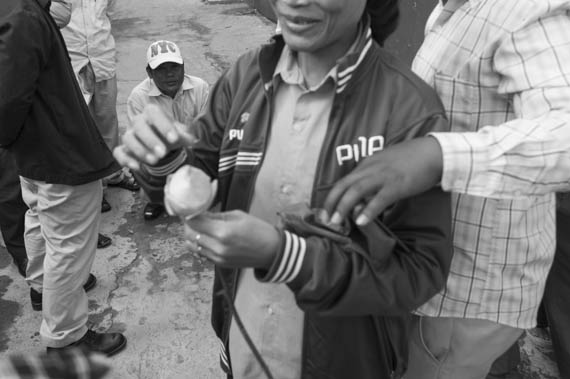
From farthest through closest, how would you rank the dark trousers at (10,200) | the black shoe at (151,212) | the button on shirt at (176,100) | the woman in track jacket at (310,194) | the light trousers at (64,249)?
the black shoe at (151,212) < the button on shirt at (176,100) < the dark trousers at (10,200) < the light trousers at (64,249) < the woman in track jacket at (310,194)

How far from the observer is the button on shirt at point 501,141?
112 centimetres

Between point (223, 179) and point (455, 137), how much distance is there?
0.66 metres

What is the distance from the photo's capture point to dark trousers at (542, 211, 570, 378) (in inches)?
98.0

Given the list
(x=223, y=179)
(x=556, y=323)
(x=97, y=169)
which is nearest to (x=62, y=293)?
(x=97, y=169)

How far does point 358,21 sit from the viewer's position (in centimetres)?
130

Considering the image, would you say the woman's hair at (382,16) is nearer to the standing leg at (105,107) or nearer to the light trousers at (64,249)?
the light trousers at (64,249)

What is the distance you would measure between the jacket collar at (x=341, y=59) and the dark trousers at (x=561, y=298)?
5.48 feet

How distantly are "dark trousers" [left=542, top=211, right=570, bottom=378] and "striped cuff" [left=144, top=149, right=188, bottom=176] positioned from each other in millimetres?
1940

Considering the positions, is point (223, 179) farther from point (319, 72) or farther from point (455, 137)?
point (455, 137)

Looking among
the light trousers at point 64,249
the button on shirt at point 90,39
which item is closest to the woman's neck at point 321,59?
the light trousers at point 64,249

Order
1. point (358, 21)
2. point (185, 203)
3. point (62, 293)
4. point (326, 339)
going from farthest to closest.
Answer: point (62, 293), point (326, 339), point (358, 21), point (185, 203)

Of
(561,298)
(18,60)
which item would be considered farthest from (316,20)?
(561,298)

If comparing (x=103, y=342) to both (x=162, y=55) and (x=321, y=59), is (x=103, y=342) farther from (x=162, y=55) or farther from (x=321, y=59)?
(x=321, y=59)

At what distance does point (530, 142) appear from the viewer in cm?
110
